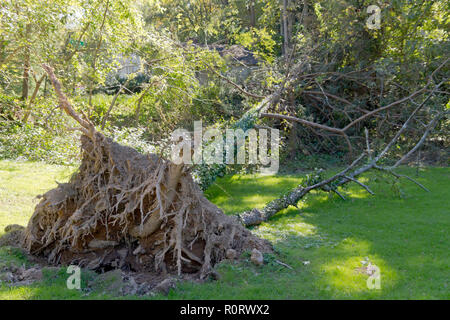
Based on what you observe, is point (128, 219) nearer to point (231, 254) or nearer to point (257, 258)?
point (231, 254)

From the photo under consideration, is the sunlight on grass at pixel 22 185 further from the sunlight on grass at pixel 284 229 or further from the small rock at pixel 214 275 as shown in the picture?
the sunlight on grass at pixel 284 229

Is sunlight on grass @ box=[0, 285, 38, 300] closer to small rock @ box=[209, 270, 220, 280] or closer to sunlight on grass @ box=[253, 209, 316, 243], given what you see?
small rock @ box=[209, 270, 220, 280]

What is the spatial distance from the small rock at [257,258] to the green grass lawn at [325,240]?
0.26ft

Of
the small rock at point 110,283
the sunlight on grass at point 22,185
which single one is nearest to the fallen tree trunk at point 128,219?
the small rock at point 110,283

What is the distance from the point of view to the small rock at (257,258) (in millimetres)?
5500

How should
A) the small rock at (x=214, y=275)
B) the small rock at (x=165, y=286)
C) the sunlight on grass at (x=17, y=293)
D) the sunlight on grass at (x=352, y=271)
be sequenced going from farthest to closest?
1. the small rock at (x=214, y=275)
2. the sunlight on grass at (x=352, y=271)
3. the small rock at (x=165, y=286)
4. the sunlight on grass at (x=17, y=293)

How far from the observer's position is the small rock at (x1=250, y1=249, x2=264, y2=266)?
5500 millimetres

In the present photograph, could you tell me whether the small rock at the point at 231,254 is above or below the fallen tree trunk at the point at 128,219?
below

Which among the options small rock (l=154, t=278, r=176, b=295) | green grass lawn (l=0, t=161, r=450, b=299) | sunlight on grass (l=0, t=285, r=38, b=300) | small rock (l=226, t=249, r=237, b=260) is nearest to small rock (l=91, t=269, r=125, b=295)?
green grass lawn (l=0, t=161, r=450, b=299)

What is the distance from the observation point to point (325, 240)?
7055 millimetres

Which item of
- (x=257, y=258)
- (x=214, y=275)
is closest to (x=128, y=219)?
(x=214, y=275)

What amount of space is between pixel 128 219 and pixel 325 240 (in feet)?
11.0

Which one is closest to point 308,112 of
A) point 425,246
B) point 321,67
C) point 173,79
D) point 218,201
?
point 321,67

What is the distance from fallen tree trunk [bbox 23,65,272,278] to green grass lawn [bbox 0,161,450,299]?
0.46 m
